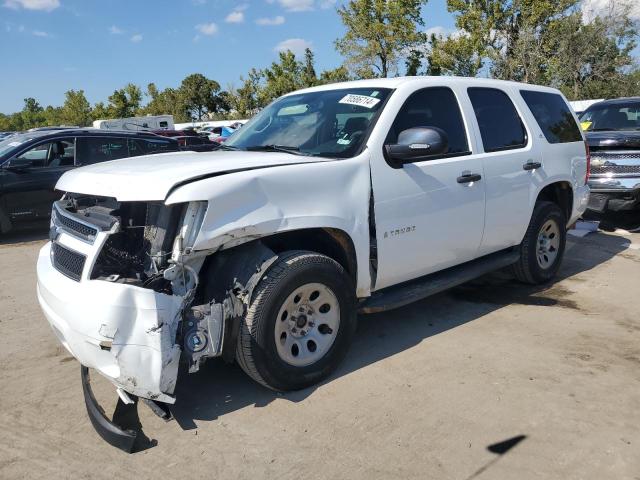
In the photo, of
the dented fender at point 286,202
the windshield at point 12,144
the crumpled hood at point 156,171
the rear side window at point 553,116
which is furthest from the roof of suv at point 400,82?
the windshield at point 12,144

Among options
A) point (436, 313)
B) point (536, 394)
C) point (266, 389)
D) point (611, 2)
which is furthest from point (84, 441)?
point (611, 2)

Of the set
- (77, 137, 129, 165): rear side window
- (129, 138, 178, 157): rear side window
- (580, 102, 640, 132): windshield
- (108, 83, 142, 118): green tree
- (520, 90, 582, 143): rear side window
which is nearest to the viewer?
(520, 90, 582, 143): rear side window

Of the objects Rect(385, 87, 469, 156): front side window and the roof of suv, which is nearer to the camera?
Rect(385, 87, 469, 156): front side window

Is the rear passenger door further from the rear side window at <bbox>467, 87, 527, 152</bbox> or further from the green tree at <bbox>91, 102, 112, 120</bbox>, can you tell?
the green tree at <bbox>91, 102, 112, 120</bbox>

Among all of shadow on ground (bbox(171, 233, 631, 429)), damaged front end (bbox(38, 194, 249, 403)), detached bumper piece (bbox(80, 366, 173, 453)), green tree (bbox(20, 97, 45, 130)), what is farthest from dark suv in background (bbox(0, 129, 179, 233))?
green tree (bbox(20, 97, 45, 130))

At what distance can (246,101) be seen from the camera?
52.4 metres

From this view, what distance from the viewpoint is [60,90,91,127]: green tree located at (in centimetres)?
5647

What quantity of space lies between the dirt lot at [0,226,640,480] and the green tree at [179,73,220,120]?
60.0 metres

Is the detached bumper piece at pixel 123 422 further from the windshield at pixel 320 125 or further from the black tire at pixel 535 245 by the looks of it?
the black tire at pixel 535 245

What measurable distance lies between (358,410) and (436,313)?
188 centimetres

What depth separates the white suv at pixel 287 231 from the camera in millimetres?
2885

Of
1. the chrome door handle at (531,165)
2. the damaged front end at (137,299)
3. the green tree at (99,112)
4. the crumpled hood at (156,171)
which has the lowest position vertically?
the damaged front end at (137,299)

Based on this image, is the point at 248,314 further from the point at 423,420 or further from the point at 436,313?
the point at 436,313

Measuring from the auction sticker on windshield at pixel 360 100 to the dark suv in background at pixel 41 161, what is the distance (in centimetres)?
474
